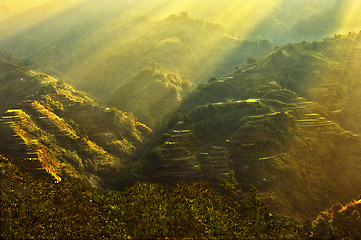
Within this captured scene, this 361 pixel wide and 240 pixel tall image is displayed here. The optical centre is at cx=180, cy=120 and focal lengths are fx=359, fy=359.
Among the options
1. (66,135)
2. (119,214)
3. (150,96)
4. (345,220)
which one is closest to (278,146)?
(345,220)

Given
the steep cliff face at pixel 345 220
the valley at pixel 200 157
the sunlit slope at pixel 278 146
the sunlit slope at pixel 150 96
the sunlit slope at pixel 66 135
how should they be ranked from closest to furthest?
the valley at pixel 200 157, the steep cliff face at pixel 345 220, the sunlit slope at pixel 278 146, the sunlit slope at pixel 66 135, the sunlit slope at pixel 150 96

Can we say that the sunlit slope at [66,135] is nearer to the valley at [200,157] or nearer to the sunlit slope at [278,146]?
the valley at [200,157]

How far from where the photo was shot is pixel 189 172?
3381 inches

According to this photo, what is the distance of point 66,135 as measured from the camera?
103m

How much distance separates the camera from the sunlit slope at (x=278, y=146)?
3231 inches

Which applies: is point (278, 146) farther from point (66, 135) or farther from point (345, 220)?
point (66, 135)

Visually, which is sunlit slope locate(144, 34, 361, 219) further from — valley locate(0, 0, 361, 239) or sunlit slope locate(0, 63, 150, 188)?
sunlit slope locate(0, 63, 150, 188)

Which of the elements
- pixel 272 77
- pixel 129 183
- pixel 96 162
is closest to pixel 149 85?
pixel 272 77

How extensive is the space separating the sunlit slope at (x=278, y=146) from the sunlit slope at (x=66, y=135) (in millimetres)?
16955

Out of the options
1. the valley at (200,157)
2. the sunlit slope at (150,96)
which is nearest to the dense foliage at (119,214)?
the valley at (200,157)

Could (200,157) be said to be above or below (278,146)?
above

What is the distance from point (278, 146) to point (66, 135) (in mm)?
58773

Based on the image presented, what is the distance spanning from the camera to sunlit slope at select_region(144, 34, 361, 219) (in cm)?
8206

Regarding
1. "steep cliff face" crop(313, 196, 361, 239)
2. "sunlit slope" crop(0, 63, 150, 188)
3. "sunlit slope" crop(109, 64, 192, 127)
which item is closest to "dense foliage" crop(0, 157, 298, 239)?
"steep cliff face" crop(313, 196, 361, 239)
